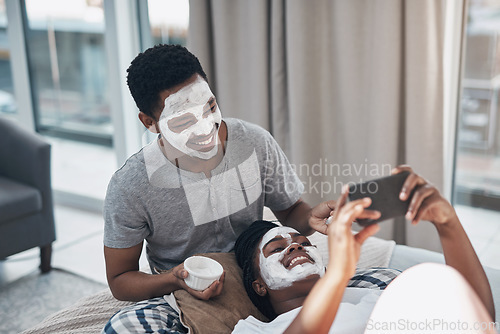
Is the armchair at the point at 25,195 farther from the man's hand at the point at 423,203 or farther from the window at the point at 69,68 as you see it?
the man's hand at the point at 423,203

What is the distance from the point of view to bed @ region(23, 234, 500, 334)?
1274mm

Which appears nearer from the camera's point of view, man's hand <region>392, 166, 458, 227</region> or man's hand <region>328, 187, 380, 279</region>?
man's hand <region>328, 187, 380, 279</region>

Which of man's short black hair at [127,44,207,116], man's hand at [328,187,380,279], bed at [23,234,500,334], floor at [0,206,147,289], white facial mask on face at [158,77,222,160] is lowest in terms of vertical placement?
floor at [0,206,147,289]

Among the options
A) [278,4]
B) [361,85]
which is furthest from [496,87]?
[278,4]

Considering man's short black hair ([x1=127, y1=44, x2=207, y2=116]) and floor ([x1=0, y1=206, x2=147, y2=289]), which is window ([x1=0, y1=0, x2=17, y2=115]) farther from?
man's short black hair ([x1=127, y1=44, x2=207, y2=116])

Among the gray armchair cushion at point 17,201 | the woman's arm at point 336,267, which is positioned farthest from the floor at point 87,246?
the woman's arm at point 336,267

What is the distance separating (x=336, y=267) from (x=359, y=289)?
0.47 meters

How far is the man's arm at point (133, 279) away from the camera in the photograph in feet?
4.44

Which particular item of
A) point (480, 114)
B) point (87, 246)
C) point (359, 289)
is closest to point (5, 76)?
point (87, 246)

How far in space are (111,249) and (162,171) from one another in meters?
0.25

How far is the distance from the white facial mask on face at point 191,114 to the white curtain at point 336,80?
0.91m

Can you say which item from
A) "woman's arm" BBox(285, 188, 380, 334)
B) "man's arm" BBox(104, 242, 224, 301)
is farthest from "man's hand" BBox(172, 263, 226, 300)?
"woman's arm" BBox(285, 188, 380, 334)

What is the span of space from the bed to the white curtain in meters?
0.54

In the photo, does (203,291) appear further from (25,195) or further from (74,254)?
(74,254)
